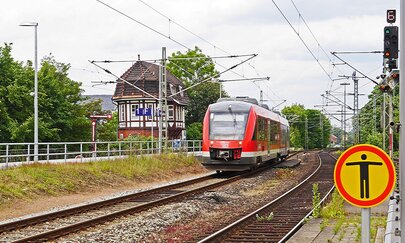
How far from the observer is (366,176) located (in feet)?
19.4

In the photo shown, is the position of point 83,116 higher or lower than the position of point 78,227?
higher

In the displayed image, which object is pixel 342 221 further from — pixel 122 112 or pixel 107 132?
pixel 122 112

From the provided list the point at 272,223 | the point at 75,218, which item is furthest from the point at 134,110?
the point at 272,223

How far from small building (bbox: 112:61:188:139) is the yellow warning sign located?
61794mm

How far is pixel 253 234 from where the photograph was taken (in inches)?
495

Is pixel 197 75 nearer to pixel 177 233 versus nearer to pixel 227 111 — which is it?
pixel 227 111

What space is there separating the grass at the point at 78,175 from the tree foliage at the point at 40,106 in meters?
13.0

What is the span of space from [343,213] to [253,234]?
10.0 feet

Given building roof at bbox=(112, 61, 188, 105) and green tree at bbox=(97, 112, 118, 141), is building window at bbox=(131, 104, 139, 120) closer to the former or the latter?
building roof at bbox=(112, 61, 188, 105)

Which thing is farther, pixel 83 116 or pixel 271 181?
pixel 83 116

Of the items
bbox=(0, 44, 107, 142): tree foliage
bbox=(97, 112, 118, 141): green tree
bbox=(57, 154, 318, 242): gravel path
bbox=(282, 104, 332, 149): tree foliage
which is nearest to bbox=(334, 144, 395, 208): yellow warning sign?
bbox=(57, 154, 318, 242): gravel path

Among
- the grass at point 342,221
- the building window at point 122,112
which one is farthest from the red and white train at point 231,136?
the building window at point 122,112

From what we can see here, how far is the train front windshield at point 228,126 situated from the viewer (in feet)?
94.1

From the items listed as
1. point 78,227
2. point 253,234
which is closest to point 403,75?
point 253,234
